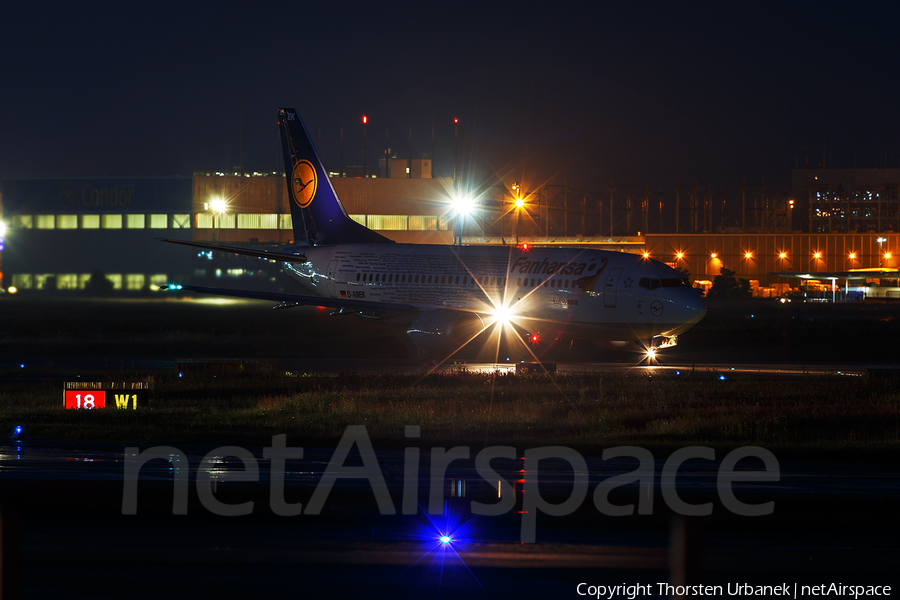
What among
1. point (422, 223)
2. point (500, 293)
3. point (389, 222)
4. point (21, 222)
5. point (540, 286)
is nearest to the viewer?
point (540, 286)

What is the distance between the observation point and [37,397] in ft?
76.6

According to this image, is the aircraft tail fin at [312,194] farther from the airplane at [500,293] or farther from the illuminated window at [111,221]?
the illuminated window at [111,221]

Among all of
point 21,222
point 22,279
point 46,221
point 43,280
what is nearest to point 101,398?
point 43,280

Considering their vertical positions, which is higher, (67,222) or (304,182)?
(67,222)

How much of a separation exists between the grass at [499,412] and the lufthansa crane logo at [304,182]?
19500 millimetres

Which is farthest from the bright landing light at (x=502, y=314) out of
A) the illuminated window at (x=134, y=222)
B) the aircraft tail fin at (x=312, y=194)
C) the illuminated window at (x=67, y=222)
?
the illuminated window at (x=67, y=222)

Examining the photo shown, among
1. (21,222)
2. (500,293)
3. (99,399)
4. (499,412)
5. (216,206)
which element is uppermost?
(216,206)

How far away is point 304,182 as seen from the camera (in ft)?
149

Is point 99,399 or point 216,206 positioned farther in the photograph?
point 216,206

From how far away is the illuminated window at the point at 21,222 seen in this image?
343ft

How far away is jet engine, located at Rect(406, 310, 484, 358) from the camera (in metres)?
33.8

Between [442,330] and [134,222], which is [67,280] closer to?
[134,222]

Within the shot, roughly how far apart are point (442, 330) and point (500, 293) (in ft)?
11.4

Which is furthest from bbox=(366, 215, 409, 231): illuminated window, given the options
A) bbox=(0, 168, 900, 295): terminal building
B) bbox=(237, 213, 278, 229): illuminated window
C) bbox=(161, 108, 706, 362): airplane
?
bbox=(161, 108, 706, 362): airplane
